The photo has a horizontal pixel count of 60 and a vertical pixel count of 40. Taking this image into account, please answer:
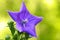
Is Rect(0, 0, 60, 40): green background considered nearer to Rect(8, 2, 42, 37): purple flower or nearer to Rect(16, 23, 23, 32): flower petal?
Rect(8, 2, 42, 37): purple flower

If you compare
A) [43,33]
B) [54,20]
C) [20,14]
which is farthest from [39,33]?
[20,14]

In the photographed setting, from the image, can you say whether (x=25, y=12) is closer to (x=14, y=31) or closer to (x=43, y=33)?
(x=14, y=31)

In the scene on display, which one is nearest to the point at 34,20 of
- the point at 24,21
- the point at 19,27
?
the point at 24,21

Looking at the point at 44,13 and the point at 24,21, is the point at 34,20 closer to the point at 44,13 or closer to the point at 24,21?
the point at 24,21

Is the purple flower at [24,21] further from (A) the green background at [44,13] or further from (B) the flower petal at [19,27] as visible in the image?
(A) the green background at [44,13]

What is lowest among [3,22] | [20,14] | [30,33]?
[30,33]
